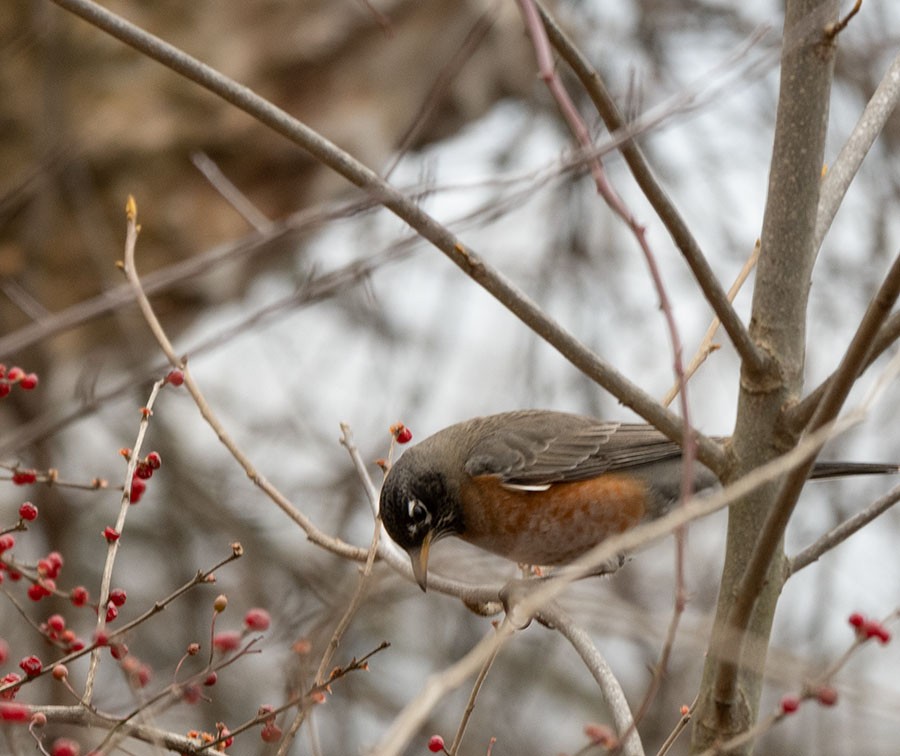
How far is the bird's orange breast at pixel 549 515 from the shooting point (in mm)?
4273

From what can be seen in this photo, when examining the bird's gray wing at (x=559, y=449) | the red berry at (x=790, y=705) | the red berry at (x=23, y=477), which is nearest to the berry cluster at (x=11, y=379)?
the red berry at (x=23, y=477)

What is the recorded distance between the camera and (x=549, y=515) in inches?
173

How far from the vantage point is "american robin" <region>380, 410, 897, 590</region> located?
168 inches

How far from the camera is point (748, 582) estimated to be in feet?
7.41

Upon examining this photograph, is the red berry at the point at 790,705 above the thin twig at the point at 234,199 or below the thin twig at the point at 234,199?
below

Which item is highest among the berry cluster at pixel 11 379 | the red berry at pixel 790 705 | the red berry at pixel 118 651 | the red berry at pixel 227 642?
the berry cluster at pixel 11 379

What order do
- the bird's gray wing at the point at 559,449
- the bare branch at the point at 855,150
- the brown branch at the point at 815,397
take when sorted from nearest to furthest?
the brown branch at the point at 815,397, the bare branch at the point at 855,150, the bird's gray wing at the point at 559,449

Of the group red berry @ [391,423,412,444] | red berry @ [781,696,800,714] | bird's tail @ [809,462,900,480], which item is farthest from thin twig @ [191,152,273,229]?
bird's tail @ [809,462,900,480]

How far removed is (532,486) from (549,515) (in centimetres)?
15

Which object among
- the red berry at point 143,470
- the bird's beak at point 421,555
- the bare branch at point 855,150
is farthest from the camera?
the bird's beak at point 421,555

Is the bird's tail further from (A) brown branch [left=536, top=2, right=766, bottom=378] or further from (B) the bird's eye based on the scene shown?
(A) brown branch [left=536, top=2, right=766, bottom=378]

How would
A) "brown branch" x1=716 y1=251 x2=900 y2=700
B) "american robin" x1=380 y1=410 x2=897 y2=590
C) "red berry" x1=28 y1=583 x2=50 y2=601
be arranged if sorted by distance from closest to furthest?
1. "brown branch" x1=716 y1=251 x2=900 y2=700
2. "red berry" x1=28 y1=583 x2=50 y2=601
3. "american robin" x1=380 y1=410 x2=897 y2=590

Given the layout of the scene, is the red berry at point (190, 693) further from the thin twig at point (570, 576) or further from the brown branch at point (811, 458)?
the brown branch at point (811, 458)

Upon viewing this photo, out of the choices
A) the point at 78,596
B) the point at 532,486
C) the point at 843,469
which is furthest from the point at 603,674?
the point at 532,486
